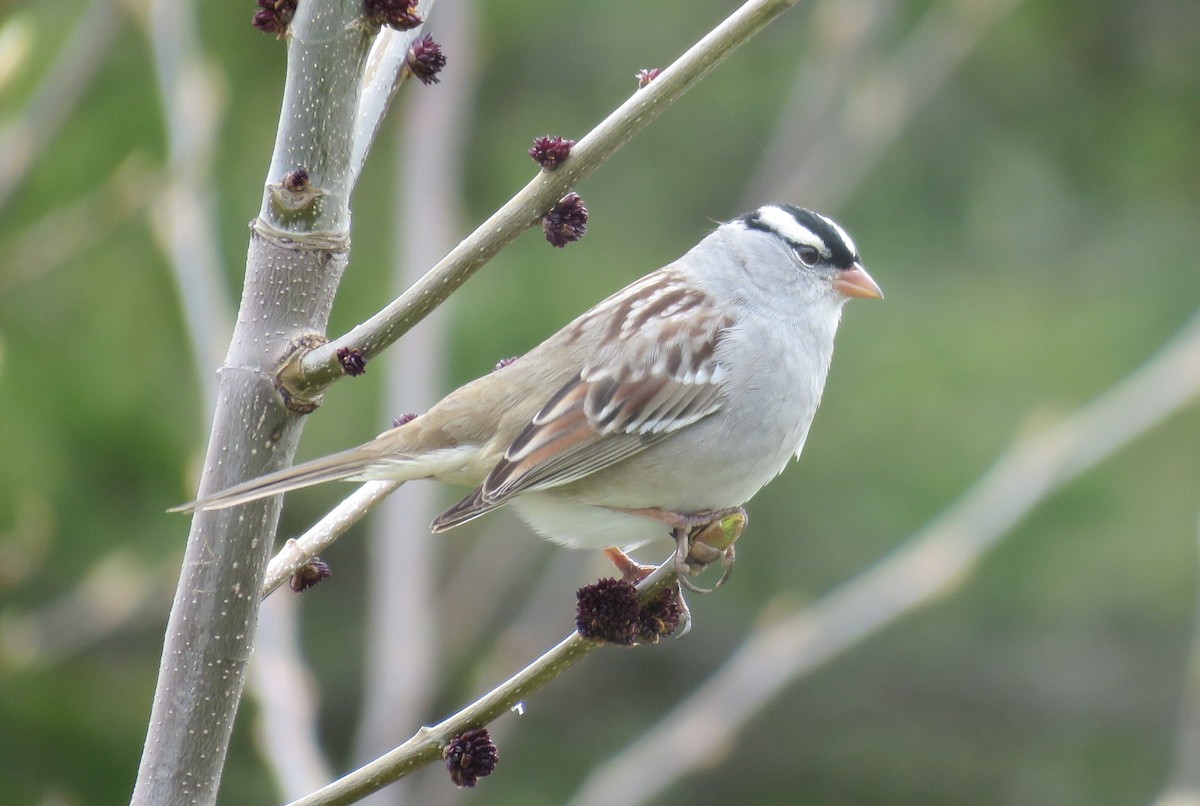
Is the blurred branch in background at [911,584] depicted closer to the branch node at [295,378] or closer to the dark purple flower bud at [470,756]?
the dark purple flower bud at [470,756]

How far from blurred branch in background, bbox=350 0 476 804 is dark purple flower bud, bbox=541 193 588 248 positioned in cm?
160

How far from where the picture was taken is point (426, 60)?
170cm

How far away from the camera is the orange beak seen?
304 centimetres

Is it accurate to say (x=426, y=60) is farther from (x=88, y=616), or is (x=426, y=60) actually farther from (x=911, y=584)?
(x=88, y=616)

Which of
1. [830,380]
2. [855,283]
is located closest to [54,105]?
[855,283]

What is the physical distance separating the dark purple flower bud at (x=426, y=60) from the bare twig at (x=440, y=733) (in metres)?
0.70

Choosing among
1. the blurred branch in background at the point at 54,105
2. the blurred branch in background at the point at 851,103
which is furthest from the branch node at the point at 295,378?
the blurred branch in background at the point at 851,103

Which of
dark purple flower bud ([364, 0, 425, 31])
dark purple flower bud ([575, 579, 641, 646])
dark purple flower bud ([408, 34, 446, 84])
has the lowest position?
dark purple flower bud ([575, 579, 641, 646])

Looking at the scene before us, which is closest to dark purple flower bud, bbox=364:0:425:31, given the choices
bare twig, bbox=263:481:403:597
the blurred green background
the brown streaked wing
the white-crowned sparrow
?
bare twig, bbox=263:481:403:597

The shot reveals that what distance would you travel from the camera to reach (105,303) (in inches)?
201

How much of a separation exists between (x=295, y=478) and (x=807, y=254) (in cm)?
157

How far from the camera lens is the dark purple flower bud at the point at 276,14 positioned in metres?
1.54

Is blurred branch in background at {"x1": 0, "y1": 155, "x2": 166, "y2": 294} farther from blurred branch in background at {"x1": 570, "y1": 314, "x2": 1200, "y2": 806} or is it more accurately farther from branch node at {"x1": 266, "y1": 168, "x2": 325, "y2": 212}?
blurred branch in background at {"x1": 570, "y1": 314, "x2": 1200, "y2": 806}

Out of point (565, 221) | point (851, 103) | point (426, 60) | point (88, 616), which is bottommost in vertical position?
point (565, 221)
